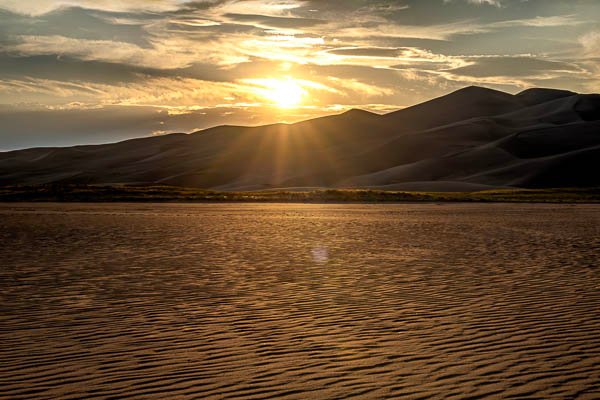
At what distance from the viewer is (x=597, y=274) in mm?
16094

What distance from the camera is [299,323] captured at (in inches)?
409

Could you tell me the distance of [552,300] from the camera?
12.3m

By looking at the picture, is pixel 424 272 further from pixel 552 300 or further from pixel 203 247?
pixel 203 247

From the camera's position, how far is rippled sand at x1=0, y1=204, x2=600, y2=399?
7242mm

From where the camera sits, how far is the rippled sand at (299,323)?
7242 millimetres

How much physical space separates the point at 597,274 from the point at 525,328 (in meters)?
7.26

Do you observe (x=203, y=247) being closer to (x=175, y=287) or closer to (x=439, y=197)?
(x=175, y=287)

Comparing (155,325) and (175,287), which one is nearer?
(155,325)

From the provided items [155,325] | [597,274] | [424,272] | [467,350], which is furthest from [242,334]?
[597,274]

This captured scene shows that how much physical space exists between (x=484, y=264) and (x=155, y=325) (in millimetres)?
10829

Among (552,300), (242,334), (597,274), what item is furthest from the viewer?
(597,274)

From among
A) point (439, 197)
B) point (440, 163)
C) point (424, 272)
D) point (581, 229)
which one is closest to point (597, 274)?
point (424, 272)

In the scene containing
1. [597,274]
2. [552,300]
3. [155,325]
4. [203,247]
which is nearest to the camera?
[155,325]

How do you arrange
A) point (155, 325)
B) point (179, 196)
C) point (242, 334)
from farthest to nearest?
point (179, 196), point (155, 325), point (242, 334)
